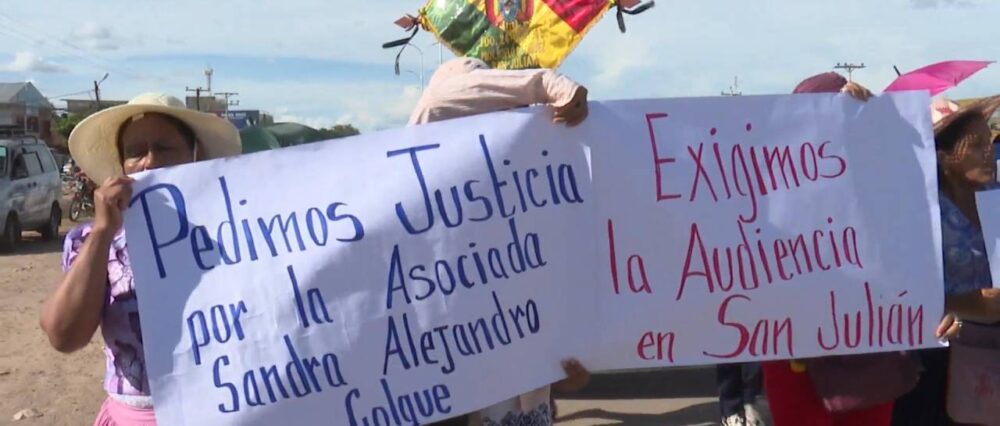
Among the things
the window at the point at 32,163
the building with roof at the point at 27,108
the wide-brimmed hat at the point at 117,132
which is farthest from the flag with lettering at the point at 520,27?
the building with roof at the point at 27,108

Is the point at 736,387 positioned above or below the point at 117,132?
below

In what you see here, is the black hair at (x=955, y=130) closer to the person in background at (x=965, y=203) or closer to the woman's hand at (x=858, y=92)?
the person in background at (x=965, y=203)

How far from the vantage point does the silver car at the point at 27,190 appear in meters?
14.5

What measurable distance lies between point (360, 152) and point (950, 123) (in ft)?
6.04

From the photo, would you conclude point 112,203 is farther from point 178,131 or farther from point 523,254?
point 523,254

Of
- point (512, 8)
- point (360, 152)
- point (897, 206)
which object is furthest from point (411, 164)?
point (512, 8)

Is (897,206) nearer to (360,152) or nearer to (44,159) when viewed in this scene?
(360,152)

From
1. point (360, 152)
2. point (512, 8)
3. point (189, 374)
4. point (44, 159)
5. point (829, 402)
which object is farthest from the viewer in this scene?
point (44, 159)

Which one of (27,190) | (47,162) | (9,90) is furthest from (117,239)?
(9,90)

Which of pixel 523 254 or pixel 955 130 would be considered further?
pixel 955 130

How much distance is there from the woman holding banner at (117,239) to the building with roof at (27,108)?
58977 millimetres

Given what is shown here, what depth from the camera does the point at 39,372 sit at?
6.70 meters

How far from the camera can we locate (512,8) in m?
5.92

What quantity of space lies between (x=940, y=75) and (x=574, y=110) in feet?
4.32
